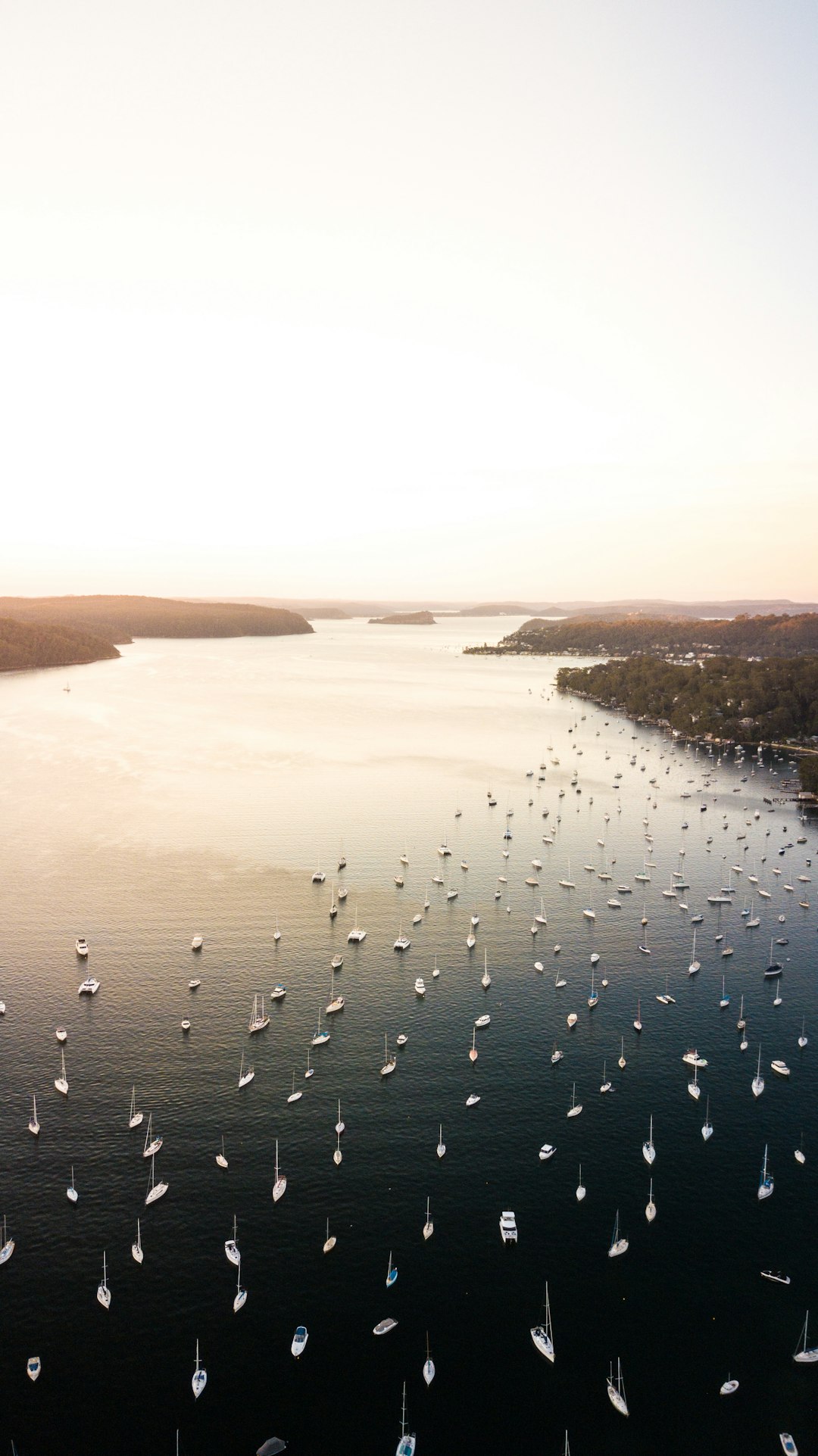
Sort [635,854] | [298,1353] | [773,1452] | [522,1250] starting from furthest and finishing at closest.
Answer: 1. [635,854]
2. [522,1250]
3. [298,1353]
4. [773,1452]

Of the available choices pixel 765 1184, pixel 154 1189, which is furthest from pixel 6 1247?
pixel 765 1184

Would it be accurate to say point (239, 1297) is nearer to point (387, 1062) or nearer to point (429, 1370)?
point (429, 1370)

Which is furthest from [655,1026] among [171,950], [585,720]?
[585,720]

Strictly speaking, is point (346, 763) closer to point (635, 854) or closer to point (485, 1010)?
point (635, 854)

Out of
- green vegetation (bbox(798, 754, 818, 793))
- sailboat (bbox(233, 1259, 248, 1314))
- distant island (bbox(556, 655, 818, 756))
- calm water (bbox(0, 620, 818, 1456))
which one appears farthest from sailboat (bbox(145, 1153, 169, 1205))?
distant island (bbox(556, 655, 818, 756))

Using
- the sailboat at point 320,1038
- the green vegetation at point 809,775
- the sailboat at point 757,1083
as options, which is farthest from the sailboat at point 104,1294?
the green vegetation at point 809,775
